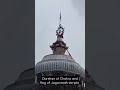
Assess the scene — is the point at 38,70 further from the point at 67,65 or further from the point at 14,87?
the point at 14,87

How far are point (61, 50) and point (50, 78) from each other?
12667 mm

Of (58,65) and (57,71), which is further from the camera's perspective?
(58,65)

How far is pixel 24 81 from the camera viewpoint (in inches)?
1937

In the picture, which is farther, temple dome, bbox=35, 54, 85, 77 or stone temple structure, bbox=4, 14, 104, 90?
temple dome, bbox=35, 54, 85, 77

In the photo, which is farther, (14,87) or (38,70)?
(14,87)

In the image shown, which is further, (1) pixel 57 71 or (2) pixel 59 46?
→ (2) pixel 59 46

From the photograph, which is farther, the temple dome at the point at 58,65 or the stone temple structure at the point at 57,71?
the temple dome at the point at 58,65

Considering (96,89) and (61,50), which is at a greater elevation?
(61,50)

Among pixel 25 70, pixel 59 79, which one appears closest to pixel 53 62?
pixel 25 70

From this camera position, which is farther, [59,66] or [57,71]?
[59,66]

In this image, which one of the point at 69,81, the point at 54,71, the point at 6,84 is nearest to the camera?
the point at 69,81

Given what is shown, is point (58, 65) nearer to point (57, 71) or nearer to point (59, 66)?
point (59, 66)

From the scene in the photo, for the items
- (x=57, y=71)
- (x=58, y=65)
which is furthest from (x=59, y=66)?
(x=57, y=71)

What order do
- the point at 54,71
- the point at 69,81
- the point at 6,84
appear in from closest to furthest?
the point at 69,81
the point at 54,71
the point at 6,84
